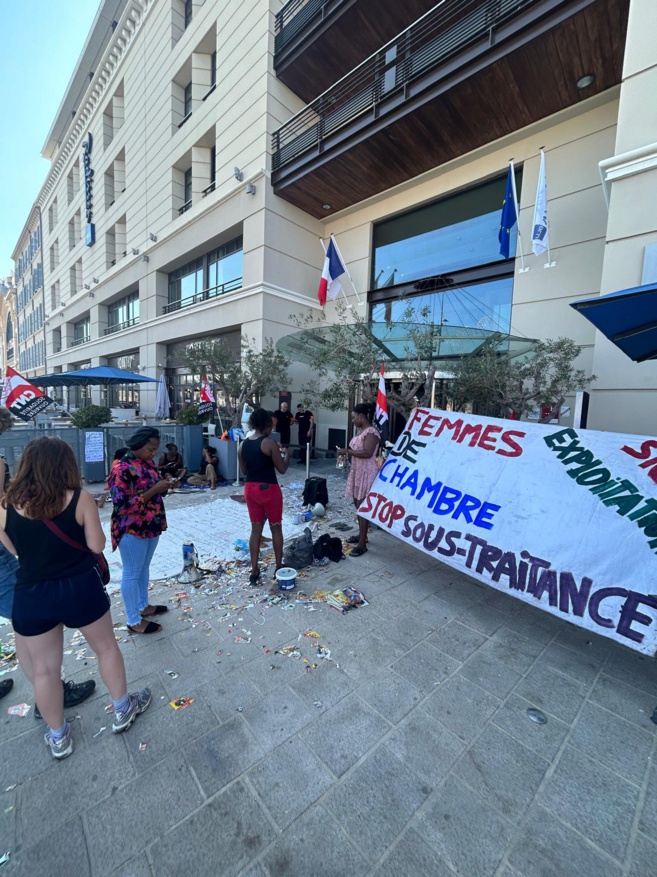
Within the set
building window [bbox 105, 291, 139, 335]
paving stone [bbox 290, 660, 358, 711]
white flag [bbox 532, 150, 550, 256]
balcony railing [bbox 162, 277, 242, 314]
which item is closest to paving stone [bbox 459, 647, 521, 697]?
paving stone [bbox 290, 660, 358, 711]

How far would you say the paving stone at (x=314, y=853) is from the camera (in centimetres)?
152

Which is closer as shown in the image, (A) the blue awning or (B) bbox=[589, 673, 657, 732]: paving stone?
(B) bbox=[589, 673, 657, 732]: paving stone

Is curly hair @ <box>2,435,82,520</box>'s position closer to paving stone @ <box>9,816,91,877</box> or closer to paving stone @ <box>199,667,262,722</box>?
paving stone @ <box>9,816,91,877</box>

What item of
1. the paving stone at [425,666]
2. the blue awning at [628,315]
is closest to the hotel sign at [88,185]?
the blue awning at [628,315]

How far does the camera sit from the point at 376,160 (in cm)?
984

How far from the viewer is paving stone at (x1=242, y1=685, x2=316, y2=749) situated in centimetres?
215

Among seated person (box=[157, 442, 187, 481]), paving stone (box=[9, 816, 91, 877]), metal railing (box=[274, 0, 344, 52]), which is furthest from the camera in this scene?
metal railing (box=[274, 0, 344, 52])

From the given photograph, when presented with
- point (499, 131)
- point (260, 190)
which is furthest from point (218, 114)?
point (499, 131)

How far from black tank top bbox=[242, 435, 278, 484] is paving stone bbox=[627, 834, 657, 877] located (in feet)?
11.0

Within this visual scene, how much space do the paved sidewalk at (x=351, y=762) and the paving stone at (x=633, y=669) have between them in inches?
0.6

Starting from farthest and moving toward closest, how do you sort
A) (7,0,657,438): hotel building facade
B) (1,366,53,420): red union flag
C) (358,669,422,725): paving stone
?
1. (1,366,53,420): red union flag
2. (7,0,657,438): hotel building facade
3. (358,669,422,725): paving stone

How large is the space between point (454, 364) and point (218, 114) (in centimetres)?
1304

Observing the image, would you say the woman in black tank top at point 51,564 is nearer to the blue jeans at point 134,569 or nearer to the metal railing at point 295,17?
the blue jeans at point 134,569

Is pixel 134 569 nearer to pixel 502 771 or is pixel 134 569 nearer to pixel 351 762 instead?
pixel 351 762
